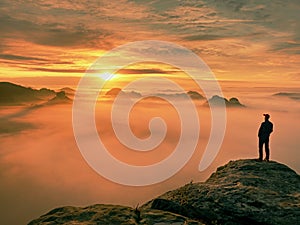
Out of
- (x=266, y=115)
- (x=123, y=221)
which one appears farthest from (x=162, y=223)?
(x=266, y=115)

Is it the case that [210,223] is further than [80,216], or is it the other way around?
[210,223]

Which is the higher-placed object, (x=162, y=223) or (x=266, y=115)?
(x=266, y=115)

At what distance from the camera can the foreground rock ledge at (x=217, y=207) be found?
12312 mm

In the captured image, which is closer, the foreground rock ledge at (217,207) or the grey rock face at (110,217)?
the grey rock face at (110,217)

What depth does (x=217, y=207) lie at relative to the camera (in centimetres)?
1447

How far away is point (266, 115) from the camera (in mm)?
22281

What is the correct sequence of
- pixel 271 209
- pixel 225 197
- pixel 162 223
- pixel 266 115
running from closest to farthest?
pixel 162 223 < pixel 271 209 < pixel 225 197 < pixel 266 115

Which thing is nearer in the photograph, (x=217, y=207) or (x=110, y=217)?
(x=110, y=217)

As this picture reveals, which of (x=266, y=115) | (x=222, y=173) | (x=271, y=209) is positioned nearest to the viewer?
(x=271, y=209)

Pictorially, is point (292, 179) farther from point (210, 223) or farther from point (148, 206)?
point (148, 206)

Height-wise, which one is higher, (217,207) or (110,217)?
(110,217)

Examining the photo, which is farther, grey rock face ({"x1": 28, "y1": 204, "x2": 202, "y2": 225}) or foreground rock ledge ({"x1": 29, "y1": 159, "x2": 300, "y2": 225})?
foreground rock ledge ({"x1": 29, "y1": 159, "x2": 300, "y2": 225})

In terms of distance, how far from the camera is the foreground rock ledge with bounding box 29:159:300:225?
12.3m

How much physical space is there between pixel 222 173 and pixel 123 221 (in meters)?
9.72
